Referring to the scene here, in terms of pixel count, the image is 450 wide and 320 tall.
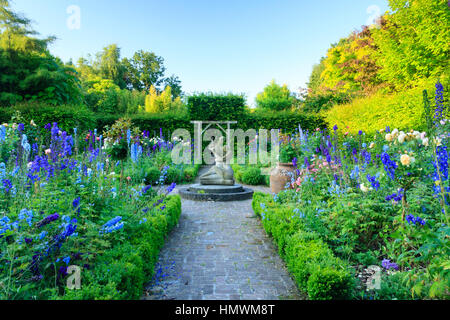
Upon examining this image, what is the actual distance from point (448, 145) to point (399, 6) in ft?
41.6

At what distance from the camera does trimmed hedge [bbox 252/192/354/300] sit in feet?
8.22

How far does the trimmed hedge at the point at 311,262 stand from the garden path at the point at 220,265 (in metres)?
0.26

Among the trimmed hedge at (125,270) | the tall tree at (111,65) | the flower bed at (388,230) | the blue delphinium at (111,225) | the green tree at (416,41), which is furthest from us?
the tall tree at (111,65)

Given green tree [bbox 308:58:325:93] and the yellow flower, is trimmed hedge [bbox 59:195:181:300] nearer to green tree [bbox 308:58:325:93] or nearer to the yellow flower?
the yellow flower

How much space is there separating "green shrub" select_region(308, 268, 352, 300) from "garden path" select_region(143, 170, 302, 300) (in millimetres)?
495

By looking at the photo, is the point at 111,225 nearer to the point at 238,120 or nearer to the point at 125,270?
the point at 125,270

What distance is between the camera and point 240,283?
3.22 meters

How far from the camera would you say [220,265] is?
3740mm

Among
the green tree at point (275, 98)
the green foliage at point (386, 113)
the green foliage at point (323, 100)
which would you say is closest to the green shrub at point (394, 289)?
the green foliage at point (386, 113)

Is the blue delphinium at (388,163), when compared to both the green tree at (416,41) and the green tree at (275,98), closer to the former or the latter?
the green tree at (416,41)

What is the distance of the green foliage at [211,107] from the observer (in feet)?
52.9

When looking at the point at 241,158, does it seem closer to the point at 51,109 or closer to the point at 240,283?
the point at 51,109

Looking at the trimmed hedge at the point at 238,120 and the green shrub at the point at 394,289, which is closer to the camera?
the green shrub at the point at 394,289

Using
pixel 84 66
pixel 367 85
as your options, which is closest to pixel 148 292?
pixel 367 85
